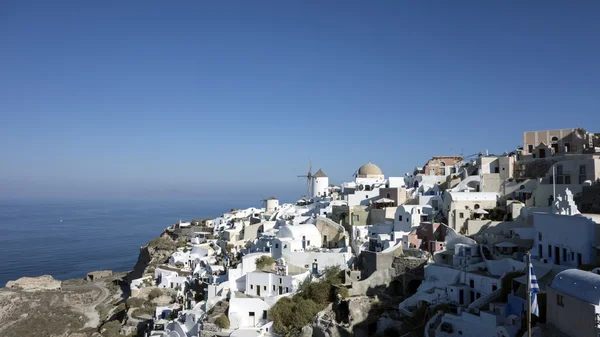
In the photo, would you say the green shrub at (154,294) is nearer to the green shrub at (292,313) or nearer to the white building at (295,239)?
the white building at (295,239)

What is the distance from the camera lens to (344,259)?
2753cm

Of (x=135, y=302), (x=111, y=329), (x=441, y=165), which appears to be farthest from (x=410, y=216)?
(x=111, y=329)

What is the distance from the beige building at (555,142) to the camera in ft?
105

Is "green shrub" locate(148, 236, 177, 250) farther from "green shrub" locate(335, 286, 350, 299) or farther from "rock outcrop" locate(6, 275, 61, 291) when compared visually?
"green shrub" locate(335, 286, 350, 299)

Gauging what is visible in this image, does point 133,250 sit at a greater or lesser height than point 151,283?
lesser

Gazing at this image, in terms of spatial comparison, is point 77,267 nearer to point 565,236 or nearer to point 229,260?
point 229,260

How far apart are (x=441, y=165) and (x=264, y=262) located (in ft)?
72.2

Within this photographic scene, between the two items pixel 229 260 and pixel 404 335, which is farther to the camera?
pixel 229 260

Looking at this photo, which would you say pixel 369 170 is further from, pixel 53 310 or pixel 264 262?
pixel 53 310

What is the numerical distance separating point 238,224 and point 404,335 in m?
25.6

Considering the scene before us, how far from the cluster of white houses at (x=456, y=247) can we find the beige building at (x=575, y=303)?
0.04m

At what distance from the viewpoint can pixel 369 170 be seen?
4972cm

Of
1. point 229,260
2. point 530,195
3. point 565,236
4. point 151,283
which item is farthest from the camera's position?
point 151,283

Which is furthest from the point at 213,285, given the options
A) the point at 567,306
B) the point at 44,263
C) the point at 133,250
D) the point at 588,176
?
the point at 133,250
